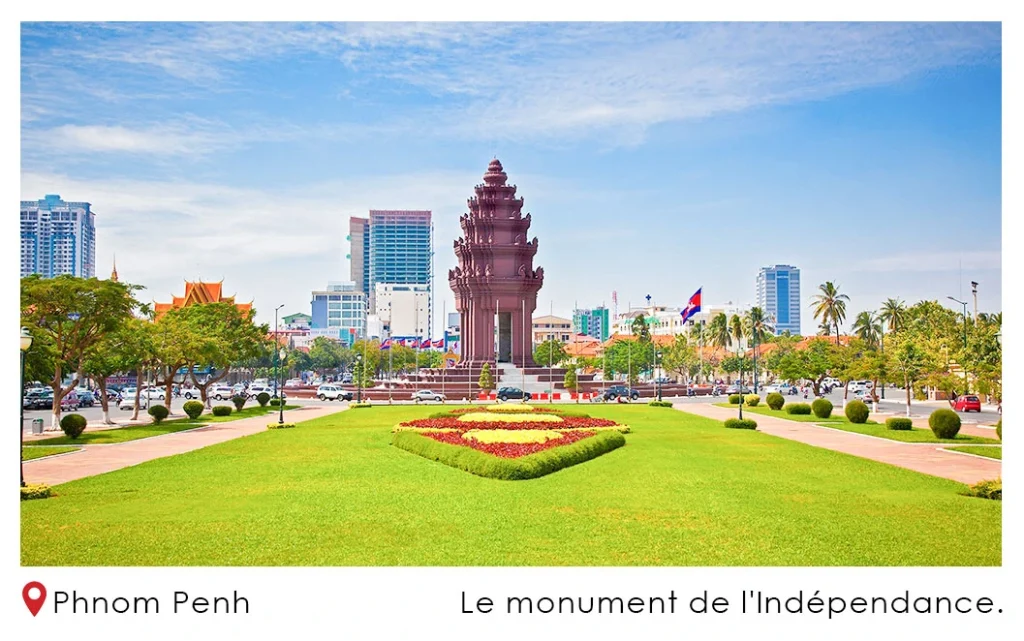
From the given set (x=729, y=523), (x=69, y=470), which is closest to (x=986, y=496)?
(x=729, y=523)

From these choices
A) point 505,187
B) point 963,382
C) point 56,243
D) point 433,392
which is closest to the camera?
point 963,382

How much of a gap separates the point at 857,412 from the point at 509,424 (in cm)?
1900

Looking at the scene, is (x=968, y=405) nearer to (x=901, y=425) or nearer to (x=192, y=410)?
(x=901, y=425)

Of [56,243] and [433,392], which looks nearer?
[433,392]

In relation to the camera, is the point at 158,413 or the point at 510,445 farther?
the point at 158,413

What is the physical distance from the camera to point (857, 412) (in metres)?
46.2

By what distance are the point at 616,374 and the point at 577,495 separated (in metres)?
95.2

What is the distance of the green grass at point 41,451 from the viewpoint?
96.9 feet

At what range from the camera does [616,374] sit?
116 m

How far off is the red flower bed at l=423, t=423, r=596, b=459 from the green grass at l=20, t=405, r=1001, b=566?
140cm
